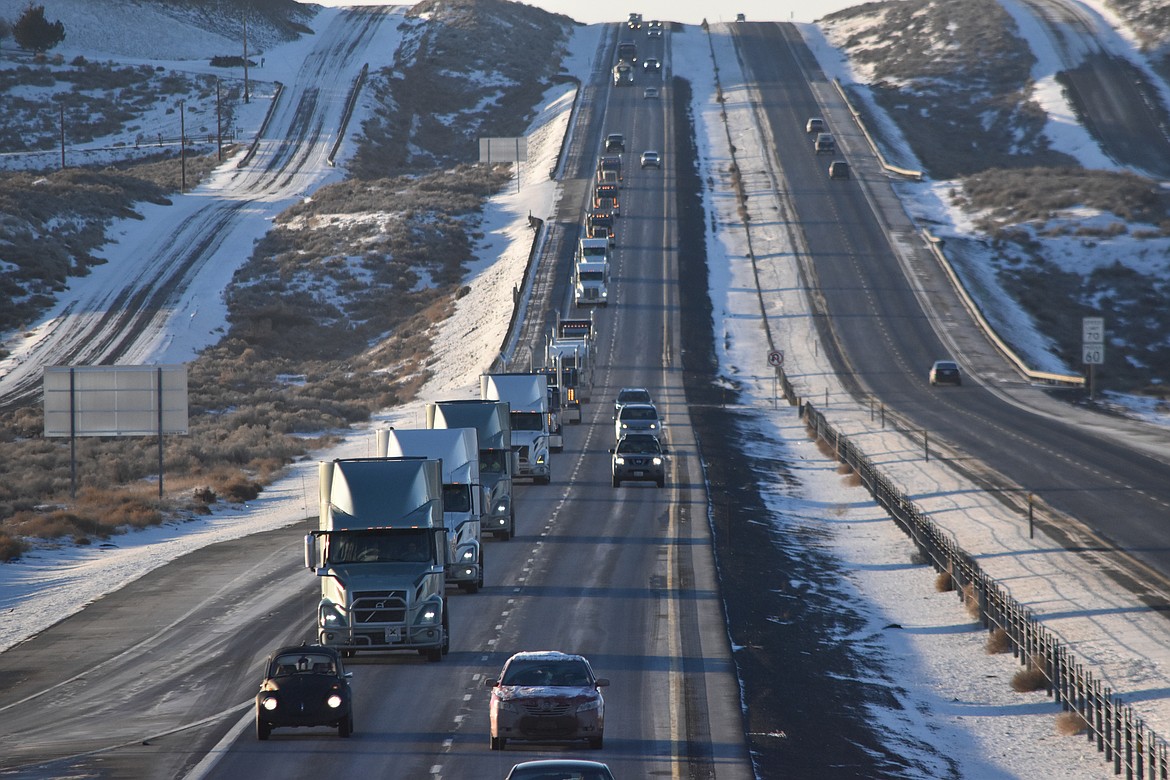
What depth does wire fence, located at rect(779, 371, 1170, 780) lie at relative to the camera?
20422 millimetres

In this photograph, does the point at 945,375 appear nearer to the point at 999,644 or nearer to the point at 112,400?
the point at 112,400

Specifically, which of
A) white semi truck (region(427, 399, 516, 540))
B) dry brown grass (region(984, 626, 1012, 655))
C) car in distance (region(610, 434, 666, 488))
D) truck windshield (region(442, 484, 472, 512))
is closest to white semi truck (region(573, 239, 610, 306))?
car in distance (region(610, 434, 666, 488))

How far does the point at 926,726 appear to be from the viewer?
22.7m

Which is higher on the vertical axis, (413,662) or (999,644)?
(413,662)

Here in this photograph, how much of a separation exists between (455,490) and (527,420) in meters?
15.5

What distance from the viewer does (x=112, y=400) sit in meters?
48.7

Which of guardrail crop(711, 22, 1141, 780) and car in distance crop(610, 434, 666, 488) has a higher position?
car in distance crop(610, 434, 666, 488)

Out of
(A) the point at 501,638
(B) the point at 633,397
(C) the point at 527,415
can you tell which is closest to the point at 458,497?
(A) the point at 501,638

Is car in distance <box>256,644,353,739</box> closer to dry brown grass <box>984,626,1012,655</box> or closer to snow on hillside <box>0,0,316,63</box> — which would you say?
dry brown grass <box>984,626,1012,655</box>

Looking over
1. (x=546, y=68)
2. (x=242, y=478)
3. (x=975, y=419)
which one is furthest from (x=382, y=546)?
(x=546, y=68)

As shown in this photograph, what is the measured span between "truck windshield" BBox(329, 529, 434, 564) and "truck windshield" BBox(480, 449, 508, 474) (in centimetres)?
1182

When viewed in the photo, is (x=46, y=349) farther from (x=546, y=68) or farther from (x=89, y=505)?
(x=546, y=68)

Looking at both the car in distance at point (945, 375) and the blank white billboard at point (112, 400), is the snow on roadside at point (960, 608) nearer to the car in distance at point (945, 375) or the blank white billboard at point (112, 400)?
the car in distance at point (945, 375)

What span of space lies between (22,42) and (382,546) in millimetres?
162656
